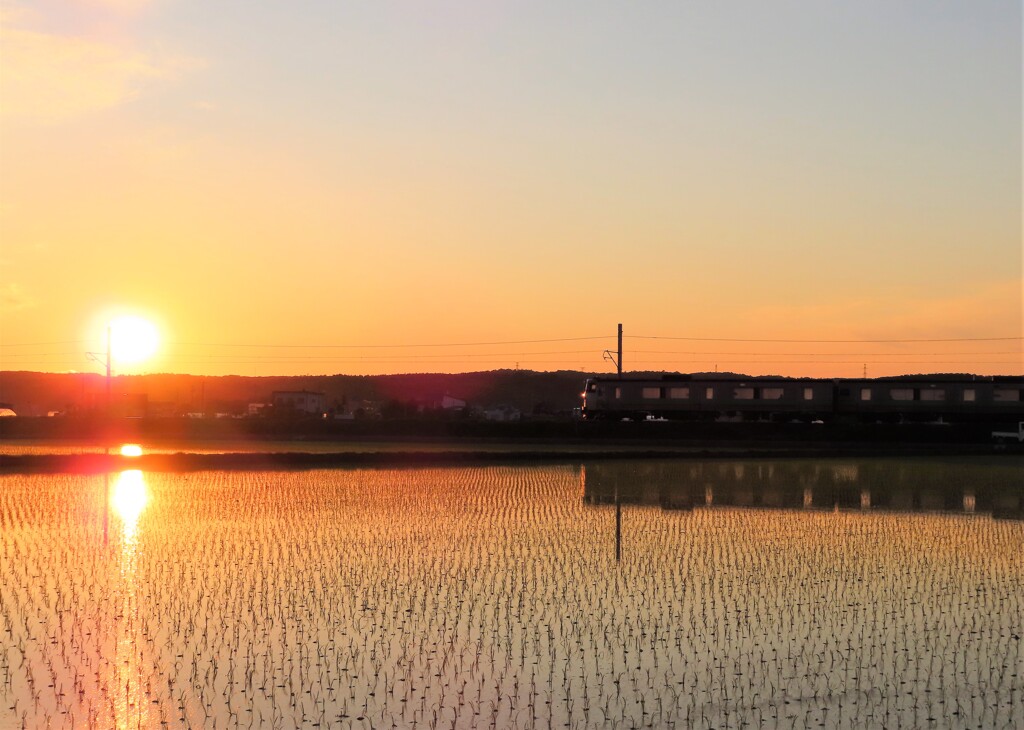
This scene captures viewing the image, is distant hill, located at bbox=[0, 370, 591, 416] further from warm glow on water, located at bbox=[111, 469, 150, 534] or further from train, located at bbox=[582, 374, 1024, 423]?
warm glow on water, located at bbox=[111, 469, 150, 534]

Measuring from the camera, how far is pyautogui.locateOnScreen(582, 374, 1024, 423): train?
6100 centimetres

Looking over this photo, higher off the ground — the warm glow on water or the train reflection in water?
the train reflection in water

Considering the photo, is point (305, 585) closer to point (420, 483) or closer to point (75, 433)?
point (420, 483)

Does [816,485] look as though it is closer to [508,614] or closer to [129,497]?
[129,497]

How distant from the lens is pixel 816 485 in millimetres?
34062

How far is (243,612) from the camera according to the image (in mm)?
14273

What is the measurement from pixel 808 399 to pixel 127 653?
54553 mm

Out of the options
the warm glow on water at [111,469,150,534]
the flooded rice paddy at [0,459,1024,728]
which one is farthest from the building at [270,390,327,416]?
the flooded rice paddy at [0,459,1024,728]

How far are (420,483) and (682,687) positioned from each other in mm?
23887

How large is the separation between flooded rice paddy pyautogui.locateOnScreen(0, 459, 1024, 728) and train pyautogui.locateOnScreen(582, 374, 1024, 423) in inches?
1396

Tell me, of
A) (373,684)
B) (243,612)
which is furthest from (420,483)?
(373,684)

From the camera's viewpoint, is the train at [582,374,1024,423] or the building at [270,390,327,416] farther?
the building at [270,390,327,416]

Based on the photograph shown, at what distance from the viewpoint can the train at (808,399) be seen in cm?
6100

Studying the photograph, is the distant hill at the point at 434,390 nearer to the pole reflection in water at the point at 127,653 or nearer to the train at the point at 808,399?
the train at the point at 808,399
